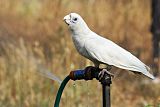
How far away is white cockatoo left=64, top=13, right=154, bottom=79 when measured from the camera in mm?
2768

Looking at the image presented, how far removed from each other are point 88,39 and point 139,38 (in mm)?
5763

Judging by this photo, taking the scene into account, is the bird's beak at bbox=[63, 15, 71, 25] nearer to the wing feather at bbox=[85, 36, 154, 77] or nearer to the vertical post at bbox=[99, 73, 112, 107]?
the wing feather at bbox=[85, 36, 154, 77]

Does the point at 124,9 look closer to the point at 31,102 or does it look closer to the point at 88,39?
the point at 31,102

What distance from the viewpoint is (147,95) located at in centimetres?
627

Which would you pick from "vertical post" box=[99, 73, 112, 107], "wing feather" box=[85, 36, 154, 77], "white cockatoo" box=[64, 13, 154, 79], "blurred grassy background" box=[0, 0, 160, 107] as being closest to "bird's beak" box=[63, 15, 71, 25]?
"white cockatoo" box=[64, 13, 154, 79]

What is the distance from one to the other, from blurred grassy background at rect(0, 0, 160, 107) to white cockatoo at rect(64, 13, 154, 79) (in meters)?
1.61

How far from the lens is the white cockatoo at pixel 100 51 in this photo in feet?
9.08

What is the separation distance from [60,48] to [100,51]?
12.3ft

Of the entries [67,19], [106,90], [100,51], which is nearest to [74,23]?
[67,19]

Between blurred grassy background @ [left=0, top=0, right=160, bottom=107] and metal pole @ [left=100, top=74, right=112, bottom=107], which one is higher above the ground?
blurred grassy background @ [left=0, top=0, right=160, bottom=107]

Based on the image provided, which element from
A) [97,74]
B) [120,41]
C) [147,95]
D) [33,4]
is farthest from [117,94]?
[33,4]

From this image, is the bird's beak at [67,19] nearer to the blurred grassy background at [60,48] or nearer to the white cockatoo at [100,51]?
the white cockatoo at [100,51]

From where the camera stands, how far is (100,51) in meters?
2.79

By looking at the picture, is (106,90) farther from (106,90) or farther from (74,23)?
(74,23)
